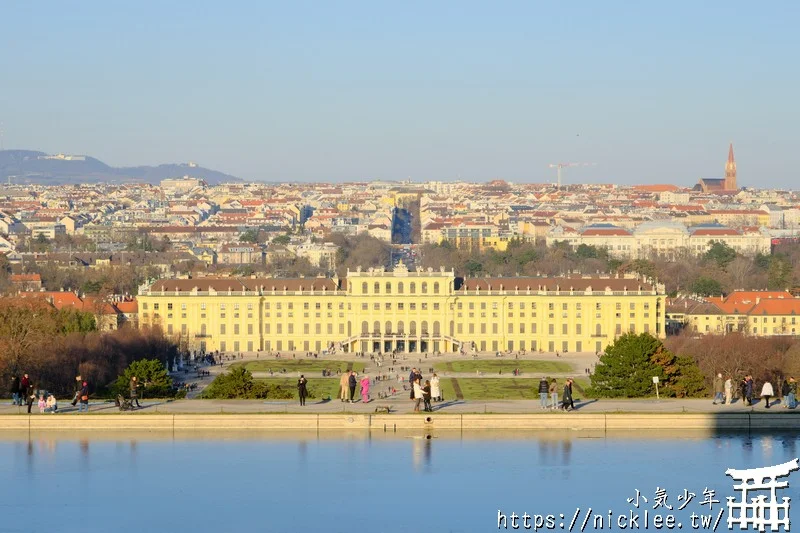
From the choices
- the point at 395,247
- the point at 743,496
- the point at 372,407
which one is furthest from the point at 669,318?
the point at 395,247

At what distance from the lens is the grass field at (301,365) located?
7406cm

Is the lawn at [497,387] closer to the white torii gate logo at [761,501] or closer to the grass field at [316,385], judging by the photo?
the grass field at [316,385]

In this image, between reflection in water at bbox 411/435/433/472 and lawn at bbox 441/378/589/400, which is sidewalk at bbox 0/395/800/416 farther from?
lawn at bbox 441/378/589/400

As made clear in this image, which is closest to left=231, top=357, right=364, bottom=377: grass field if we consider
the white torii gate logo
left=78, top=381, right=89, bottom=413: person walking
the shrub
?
the shrub

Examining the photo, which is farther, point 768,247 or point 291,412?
point 768,247

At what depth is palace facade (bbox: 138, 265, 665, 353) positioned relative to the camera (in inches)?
3477

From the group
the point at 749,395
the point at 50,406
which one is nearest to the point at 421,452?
the point at 749,395

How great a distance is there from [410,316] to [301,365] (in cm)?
1414

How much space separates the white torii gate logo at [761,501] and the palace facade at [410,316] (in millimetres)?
56301

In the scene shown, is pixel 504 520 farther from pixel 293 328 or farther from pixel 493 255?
pixel 493 255

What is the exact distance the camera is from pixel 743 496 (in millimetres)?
29438

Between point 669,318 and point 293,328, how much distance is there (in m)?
18.9

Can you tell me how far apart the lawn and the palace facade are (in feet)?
66.0

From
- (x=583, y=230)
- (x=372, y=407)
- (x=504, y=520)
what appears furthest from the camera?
(x=583, y=230)
